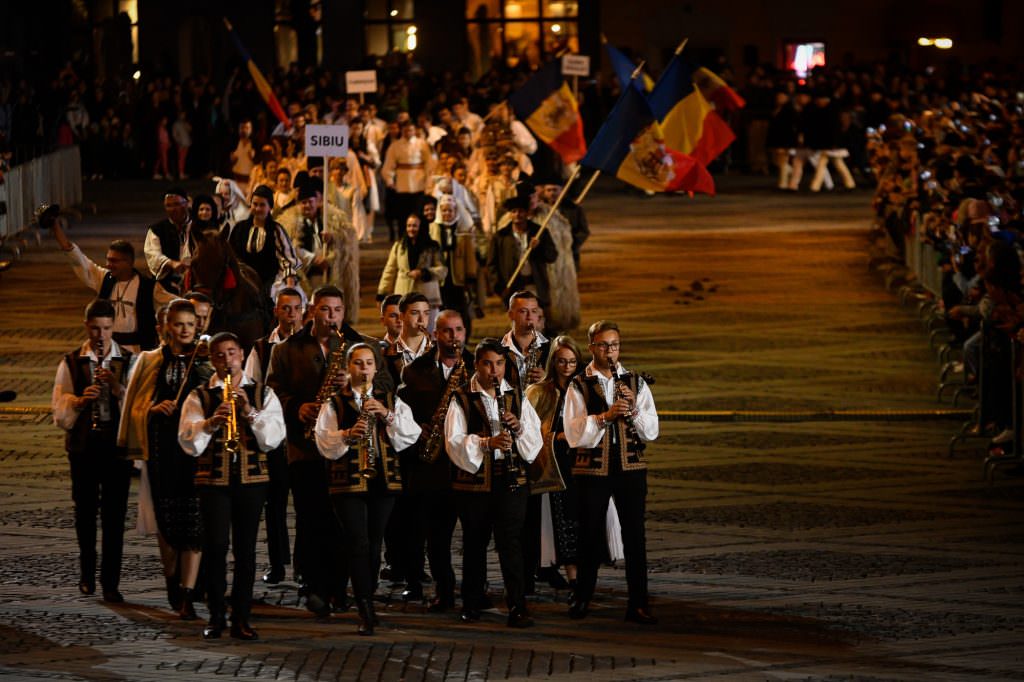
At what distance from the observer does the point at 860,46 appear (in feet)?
179

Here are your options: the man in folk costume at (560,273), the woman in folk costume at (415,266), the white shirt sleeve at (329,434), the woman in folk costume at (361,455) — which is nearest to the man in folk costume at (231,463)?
the white shirt sleeve at (329,434)

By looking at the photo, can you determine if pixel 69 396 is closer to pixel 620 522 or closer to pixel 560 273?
pixel 620 522

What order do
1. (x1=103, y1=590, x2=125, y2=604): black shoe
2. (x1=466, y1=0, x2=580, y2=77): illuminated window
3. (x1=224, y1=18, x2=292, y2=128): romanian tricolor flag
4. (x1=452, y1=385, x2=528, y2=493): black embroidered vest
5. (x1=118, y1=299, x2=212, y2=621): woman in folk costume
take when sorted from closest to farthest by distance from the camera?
(x1=452, y1=385, x2=528, y2=493): black embroidered vest → (x1=118, y1=299, x2=212, y2=621): woman in folk costume → (x1=103, y1=590, x2=125, y2=604): black shoe → (x1=224, y1=18, x2=292, y2=128): romanian tricolor flag → (x1=466, y1=0, x2=580, y2=77): illuminated window

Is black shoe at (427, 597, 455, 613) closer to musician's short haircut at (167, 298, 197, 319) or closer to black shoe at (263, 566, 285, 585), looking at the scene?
black shoe at (263, 566, 285, 585)

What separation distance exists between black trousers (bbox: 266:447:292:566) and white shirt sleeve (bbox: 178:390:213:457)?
812 millimetres

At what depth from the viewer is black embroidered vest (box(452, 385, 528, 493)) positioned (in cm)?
1149

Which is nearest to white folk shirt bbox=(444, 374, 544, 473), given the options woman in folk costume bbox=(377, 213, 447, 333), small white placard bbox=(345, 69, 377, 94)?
woman in folk costume bbox=(377, 213, 447, 333)

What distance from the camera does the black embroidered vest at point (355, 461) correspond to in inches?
448

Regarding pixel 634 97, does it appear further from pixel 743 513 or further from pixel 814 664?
pixel 814 664

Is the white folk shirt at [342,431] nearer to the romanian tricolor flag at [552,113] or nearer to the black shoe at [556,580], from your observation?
the black shoe at [556,580]

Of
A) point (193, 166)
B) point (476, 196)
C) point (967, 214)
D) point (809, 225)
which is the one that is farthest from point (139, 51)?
point (967, 214)

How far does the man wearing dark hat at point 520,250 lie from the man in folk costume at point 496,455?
855 cm

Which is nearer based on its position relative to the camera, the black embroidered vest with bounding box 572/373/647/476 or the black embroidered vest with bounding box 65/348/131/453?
the black embroidered vest with bounding box 572/373/647/476

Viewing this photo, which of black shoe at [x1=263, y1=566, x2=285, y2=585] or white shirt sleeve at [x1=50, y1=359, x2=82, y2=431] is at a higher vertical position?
white shirt sleeve at [x1=50, y1=359, x2=82, y2=431]
